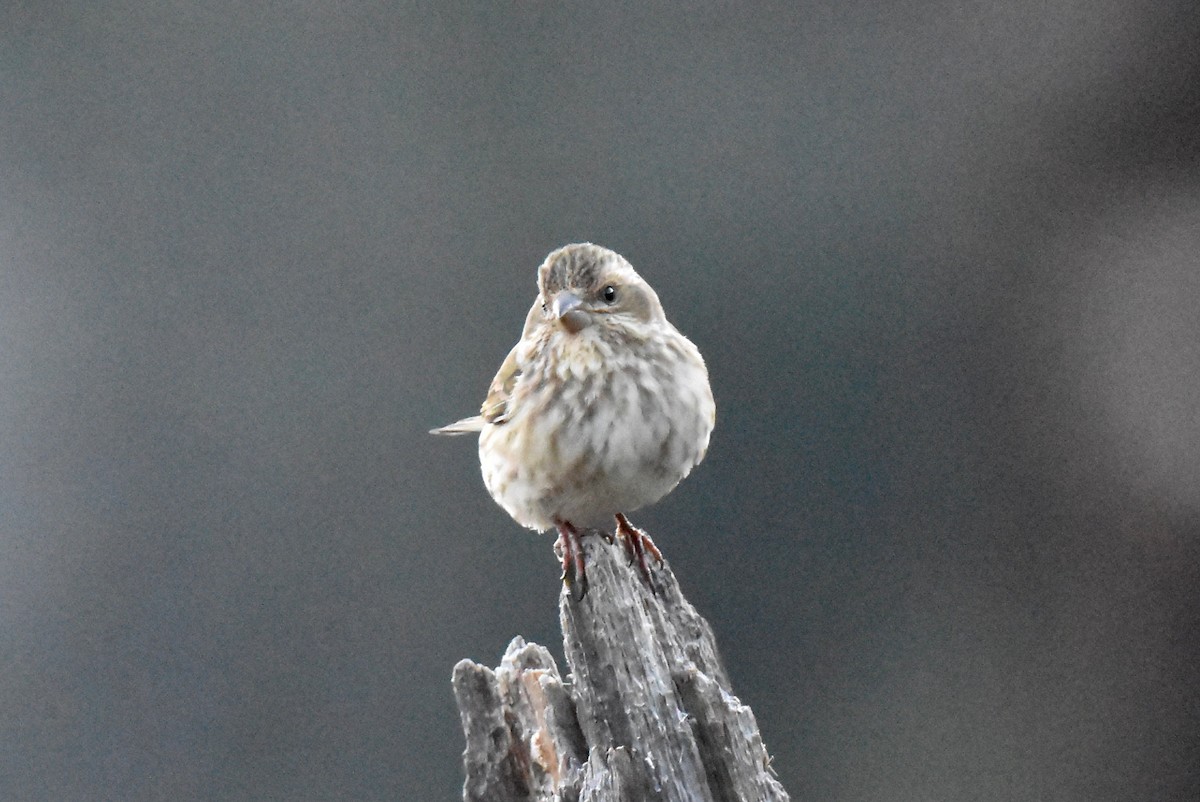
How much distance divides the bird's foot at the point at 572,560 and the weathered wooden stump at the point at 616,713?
0.05ft

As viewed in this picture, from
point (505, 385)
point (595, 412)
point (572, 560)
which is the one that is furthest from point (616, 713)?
point (505, 385)

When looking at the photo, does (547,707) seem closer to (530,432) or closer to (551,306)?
(530,432)

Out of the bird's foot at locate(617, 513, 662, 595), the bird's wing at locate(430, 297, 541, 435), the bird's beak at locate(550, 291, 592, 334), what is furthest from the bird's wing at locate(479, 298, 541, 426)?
the bird's foot at locate(617, 513, 662, 595)

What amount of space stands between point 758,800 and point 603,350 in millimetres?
635

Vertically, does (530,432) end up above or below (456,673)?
above

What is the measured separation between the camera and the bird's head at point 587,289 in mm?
1715

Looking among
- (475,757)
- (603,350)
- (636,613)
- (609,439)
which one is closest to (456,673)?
(475,757)

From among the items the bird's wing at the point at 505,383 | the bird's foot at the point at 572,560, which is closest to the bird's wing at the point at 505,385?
the bird's wing at the point at 505,383

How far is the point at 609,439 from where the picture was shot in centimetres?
169

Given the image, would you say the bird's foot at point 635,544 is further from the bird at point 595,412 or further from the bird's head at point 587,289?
the bird's head at point 587,289

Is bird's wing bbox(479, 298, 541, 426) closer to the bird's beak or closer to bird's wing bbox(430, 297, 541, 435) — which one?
bird's wing bbox(430, 297, 541, 435)

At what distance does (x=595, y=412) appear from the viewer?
1.70 meters

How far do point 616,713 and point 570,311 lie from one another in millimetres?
542

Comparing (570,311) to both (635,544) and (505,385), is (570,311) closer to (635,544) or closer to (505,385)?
(505,385)
